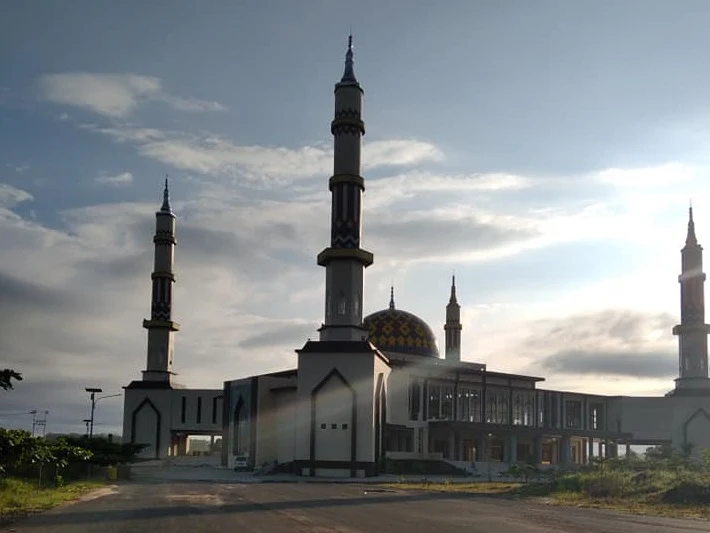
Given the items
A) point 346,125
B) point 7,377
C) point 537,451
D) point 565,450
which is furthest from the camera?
point 565,450

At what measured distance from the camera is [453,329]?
103688 millimetres

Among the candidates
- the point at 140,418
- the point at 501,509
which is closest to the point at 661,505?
the point at 501,509

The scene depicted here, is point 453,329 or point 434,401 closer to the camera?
point 434,401

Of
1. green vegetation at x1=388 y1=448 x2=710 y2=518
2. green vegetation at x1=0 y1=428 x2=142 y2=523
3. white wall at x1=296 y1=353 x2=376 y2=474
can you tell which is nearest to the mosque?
white wall at x1=296 y1=353 x2=376 y2=474

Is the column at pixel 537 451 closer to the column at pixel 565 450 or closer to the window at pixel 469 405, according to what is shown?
the column at pixel 565 450

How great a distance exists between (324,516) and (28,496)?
12533 millimetres

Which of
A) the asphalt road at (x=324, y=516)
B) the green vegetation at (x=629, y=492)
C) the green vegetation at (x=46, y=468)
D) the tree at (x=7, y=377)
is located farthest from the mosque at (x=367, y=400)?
the tree at (x=7, y=377)

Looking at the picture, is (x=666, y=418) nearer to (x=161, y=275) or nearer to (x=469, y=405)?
(x=469, y=405)

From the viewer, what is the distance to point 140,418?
9212cm

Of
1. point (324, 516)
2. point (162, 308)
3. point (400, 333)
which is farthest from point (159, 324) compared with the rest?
point (324, 516)

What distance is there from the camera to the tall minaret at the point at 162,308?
89.5 m

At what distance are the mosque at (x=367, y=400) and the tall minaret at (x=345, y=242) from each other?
94 mm

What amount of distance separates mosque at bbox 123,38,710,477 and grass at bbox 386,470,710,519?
17370 millimetres

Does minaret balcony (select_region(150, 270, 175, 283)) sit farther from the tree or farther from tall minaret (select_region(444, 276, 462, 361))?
the tree
